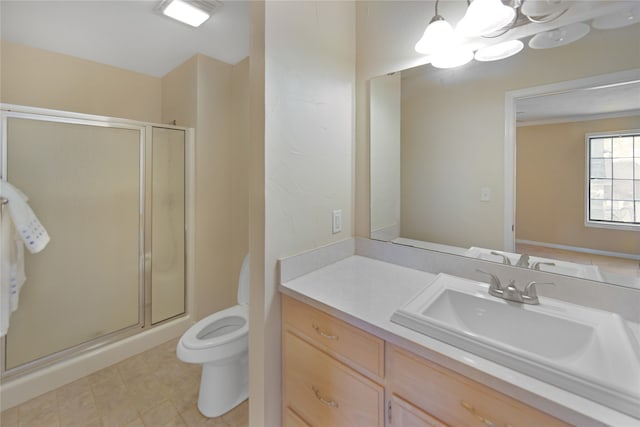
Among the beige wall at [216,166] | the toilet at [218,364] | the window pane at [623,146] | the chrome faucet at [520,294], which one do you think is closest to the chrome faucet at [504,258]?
the chrome faucet at [520,294]

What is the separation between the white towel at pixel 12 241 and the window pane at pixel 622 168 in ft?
9.18

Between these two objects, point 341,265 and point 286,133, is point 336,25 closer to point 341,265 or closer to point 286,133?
point 286,133

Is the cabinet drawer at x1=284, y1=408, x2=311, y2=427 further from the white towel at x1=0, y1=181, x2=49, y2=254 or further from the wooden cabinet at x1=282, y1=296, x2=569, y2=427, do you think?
the white towel at x1=0, y1=181, x2=49, y2=254

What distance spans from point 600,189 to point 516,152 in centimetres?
30

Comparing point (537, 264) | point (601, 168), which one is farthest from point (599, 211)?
point (537, 264)

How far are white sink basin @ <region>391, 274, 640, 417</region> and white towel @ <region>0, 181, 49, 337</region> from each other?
6.73 feet

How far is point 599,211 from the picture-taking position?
3.26 feet

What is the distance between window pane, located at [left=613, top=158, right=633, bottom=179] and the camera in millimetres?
910

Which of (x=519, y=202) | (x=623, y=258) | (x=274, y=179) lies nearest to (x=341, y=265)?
(x=274, y=179)

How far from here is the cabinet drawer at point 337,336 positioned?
0.86 metres

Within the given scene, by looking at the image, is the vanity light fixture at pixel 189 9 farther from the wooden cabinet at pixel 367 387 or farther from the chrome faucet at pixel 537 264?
the chrome faucet at pixel 537 264

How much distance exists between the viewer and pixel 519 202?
1.13 meters

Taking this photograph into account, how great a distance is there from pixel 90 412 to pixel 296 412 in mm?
1334

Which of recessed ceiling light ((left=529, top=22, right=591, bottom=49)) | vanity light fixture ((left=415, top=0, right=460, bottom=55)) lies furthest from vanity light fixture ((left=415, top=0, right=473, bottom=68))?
recessed ceiling light ((left=529, top=22, right=591, bottom=49))
